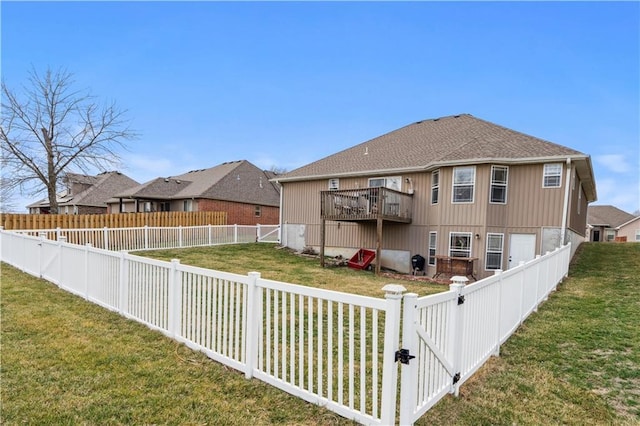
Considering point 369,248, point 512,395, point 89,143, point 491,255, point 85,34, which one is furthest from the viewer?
point 89,143

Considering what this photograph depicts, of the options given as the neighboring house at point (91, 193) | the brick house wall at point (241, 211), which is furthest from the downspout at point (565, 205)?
the neighboring house at point (91, 193)

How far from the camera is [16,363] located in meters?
3.90

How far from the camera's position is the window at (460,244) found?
515 inches

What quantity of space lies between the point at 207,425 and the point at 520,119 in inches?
1175

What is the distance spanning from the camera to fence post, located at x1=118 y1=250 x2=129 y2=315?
5.87 metres

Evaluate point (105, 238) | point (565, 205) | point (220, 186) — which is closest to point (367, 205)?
point (565, 205)

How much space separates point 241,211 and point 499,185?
19644 mm

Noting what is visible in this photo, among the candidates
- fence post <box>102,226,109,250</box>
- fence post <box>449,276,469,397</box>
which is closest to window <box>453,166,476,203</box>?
fence post <box>449,276,469,397</box>

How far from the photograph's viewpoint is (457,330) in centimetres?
349

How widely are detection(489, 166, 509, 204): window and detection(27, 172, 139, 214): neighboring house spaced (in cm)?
3004

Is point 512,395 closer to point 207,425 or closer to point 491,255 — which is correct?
point 207,425

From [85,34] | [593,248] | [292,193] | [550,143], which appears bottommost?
[593,248]

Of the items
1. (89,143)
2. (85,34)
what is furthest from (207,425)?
(89,143)

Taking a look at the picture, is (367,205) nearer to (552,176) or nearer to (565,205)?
(552,176)
